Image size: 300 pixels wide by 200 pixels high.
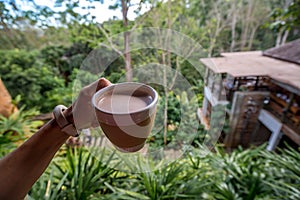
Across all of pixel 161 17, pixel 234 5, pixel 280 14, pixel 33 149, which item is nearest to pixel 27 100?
pixel 161 17

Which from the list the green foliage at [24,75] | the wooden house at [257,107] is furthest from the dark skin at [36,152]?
the green foliage at [24,75]

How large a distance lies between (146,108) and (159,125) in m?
0.16

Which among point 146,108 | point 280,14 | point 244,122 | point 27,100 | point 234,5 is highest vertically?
point 234,5

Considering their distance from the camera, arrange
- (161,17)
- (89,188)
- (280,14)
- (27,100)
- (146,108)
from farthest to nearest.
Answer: (27,100)
(161,17)
(280,14)
(89,188)
(146,108)

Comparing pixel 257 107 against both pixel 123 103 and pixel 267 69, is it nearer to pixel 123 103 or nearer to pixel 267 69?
pixel 267 69

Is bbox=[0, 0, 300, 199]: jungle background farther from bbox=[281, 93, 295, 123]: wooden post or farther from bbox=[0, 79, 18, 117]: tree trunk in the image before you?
bbox=[281, 93, 295, 123]: wooden post

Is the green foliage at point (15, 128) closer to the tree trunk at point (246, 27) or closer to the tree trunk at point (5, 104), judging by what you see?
the tree trunk at point (5, 104)

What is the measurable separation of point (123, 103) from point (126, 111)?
0.03 m

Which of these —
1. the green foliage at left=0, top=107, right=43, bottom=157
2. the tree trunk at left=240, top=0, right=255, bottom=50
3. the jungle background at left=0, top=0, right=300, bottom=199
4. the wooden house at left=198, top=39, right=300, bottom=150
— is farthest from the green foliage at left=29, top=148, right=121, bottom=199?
the tree trunk at left=240, top=0, right=255, bottom=50

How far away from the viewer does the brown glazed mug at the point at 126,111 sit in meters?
0.26

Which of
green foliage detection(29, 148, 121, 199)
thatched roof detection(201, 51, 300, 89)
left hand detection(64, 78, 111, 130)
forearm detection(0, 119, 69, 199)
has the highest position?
left hand detection(64, 78, 111, 130)

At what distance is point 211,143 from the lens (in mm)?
471

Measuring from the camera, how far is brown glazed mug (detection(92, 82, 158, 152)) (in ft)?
0.85

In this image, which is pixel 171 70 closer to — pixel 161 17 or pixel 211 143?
pixel 211 143
